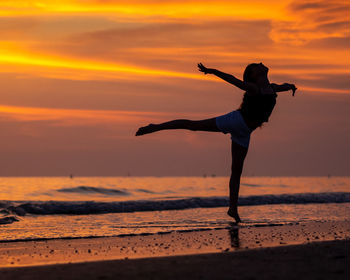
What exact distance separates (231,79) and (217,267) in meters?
4.00

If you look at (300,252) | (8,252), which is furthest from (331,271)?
(8,252)

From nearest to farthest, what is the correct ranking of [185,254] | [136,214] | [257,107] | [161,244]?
[185,254] < [161,244] < [257,107] < [136,214]

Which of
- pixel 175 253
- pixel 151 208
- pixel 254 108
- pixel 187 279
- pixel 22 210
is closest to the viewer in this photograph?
pixel 187 279

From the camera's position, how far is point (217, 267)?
250 inches

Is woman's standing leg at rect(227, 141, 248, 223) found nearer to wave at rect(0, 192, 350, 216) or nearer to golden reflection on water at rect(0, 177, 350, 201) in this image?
wave at rect(0, 192, 350, 216)

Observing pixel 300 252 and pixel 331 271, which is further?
pixel 300 252

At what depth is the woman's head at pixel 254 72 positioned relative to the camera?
1006cm

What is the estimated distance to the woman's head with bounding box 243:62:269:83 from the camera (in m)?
10.1

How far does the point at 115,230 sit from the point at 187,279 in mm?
6763

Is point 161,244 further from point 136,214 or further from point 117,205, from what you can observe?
point 117,205

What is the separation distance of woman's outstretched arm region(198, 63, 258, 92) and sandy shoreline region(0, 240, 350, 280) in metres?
3.11

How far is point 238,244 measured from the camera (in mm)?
9055

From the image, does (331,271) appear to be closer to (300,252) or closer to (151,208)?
(300,252)

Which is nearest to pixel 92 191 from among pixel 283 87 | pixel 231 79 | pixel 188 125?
pixel 283 87
